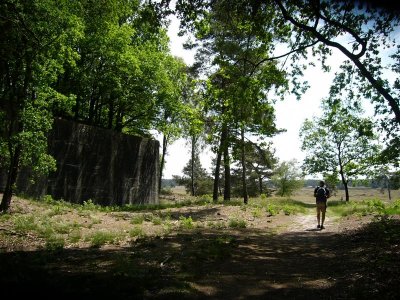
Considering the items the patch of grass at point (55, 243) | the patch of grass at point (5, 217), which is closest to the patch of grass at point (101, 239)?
the patch of grass at point (55, 243)

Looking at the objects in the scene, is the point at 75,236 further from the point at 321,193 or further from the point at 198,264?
the point at 321,193

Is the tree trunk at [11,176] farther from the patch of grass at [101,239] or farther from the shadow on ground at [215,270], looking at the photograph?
the shadow on ground at [215,270]

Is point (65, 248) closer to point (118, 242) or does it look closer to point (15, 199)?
point (118, 242)

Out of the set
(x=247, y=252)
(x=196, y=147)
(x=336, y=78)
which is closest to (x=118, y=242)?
(x=247, y=252)

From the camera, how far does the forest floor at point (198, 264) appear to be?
6.50 meters

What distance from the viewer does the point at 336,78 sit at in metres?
13.6

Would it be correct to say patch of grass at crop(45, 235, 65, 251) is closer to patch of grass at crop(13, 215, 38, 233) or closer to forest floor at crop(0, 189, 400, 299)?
forest floor at crop(0, 189, 400, 299)

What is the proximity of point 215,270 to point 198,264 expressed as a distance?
24.3 inches

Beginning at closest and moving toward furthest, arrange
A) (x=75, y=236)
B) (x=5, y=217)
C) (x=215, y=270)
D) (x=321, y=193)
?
1. (x=215, y=270)
2. (x=75, y=236)
3. (x=5, y=217)
4. (x=321, y=193)

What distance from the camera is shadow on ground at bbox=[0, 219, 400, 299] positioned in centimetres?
643

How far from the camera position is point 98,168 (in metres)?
26.3

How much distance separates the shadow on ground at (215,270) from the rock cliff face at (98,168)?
13142 mm

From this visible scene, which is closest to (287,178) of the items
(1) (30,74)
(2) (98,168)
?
(2) (98,168)

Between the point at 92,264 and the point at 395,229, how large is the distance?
9.21 m
